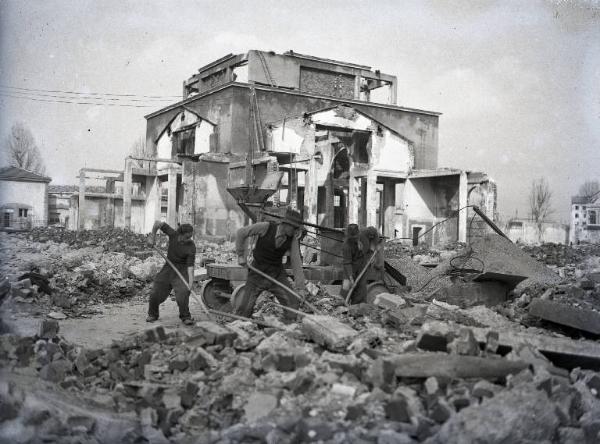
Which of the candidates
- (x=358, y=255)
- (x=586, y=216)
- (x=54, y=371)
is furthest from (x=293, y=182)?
(x=586, y=216)

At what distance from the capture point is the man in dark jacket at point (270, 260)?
289 inches

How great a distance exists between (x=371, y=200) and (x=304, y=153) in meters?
3.88

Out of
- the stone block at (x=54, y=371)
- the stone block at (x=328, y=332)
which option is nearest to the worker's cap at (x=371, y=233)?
→ the stone block at (x=328, y=332)

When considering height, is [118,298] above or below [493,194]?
below

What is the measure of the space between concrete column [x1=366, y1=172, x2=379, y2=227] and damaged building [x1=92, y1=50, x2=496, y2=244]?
6cm

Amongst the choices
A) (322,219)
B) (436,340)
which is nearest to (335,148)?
(322,219)

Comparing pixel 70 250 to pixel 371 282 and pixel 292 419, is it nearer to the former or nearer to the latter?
pixel 371 282

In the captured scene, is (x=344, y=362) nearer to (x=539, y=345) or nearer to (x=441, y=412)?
(x=441, y=412)

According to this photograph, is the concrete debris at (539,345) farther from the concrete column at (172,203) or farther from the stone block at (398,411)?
the concrete column at (172,203)

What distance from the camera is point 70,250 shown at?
64.2 feet

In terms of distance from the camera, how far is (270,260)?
24.6ft

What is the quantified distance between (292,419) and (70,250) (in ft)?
57.0

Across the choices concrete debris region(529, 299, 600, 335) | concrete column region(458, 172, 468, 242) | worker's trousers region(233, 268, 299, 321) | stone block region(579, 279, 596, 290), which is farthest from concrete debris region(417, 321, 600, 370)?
concrete column region(458, 172, 468, 242)

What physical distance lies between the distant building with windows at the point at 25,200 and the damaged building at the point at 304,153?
11.6 metres
